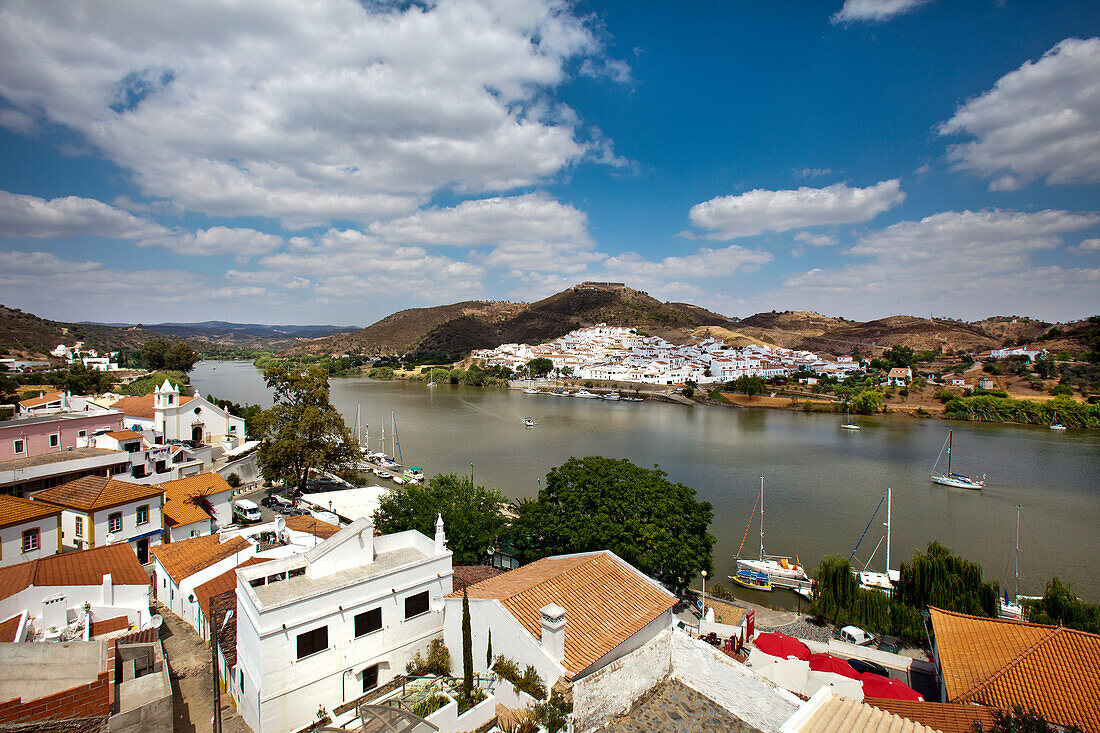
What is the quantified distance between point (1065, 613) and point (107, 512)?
15283 millimetres

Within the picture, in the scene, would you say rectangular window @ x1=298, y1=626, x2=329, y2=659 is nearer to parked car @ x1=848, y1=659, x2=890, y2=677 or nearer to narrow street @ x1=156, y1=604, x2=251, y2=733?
narrow street @ x1=156, y1=604, x2=251, y2=733

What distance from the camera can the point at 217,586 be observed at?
6738mm

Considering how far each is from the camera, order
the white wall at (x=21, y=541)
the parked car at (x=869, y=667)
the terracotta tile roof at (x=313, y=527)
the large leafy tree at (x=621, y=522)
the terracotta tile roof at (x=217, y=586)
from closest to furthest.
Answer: the terracotta tile roof at (x=217, y=586) < the parked car at (x=869, y=667) < the white wall at (x=21, y=541) < the terracotta tile roof at (x=313, y=527) < the large leafy tree at (x=621, y=522)

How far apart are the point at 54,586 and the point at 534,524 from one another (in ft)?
20.7

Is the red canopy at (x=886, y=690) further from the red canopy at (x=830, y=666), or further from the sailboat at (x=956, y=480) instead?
the sailboat at (x=956, y=480)

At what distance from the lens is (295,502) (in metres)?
13.0

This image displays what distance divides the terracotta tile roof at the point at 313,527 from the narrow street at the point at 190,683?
6.16 ft

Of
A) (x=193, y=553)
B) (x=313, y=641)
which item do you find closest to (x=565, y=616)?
(x=313, y=641)

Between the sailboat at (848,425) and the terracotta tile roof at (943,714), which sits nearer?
the terracotta tile roof at (943,714)

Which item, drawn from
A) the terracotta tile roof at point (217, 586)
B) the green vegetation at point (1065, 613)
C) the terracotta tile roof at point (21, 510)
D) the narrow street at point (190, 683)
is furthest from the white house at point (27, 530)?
the green vegetation at point (1065, 613)

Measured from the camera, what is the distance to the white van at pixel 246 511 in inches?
473

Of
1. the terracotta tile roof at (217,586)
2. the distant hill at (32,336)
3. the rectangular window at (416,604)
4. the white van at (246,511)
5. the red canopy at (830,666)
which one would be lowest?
the white van at (246,511)

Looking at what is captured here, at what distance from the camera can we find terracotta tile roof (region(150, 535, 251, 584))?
7.23 meters

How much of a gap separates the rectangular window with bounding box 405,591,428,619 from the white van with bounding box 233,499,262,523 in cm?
810
